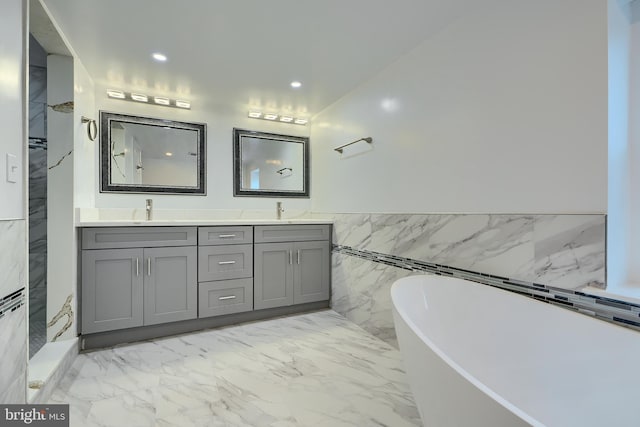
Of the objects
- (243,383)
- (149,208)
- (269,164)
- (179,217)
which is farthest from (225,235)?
(243,383)

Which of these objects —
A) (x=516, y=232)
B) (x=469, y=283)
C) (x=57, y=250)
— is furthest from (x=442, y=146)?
(x=57, y=250)

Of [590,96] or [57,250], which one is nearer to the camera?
[590,96]

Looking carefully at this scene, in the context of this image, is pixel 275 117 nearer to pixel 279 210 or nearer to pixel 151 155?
pixel 279 210

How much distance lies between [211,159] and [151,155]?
54cm

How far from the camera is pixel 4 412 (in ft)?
3.75

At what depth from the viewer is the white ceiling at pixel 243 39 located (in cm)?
167

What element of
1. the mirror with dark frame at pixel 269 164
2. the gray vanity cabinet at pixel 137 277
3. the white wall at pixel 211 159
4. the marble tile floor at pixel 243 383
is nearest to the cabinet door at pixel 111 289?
the gray vanity cabinet at pixel 137 277

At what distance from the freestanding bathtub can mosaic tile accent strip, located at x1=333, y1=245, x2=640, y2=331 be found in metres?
0.10

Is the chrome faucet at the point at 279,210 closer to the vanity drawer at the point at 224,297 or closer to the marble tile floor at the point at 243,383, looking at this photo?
the vanity drawer at the point at 224,297

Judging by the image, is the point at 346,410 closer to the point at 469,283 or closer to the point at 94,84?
the point at 469,283

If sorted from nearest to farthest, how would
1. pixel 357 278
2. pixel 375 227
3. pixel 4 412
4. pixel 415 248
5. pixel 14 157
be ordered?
pixel 4 412 → pixel 14 157 → pixel 415 248 → pixel 375 227 → pixel 357 278

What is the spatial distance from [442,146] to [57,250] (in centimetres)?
261

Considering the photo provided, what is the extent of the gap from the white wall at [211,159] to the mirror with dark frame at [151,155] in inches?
2.2

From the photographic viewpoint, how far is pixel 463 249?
175 centimetres
